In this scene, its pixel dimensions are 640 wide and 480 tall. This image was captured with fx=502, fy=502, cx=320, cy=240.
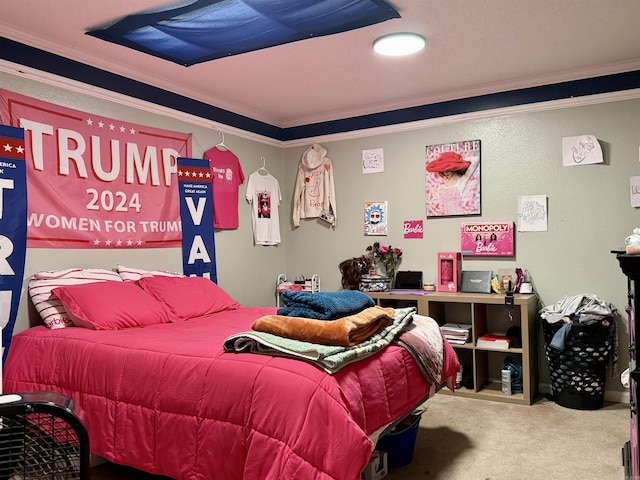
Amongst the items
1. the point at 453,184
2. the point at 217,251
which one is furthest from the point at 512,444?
the point at 217,251

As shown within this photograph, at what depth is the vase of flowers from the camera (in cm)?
455

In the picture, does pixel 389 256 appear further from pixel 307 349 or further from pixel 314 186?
pixel 307 349

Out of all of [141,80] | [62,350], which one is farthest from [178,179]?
[62,350]

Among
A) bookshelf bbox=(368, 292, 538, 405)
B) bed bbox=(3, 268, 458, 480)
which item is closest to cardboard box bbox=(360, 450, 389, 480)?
bed bbox=(3, 268, 458, 480)

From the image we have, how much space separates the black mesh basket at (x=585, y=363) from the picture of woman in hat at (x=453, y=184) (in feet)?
3.99

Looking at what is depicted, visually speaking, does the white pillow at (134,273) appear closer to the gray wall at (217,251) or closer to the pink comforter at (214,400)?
the gray wall at (217,251)

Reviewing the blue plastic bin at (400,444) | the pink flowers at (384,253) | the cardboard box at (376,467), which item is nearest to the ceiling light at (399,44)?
the pink flowers at (384,253)

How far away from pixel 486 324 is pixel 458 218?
916 millimetres

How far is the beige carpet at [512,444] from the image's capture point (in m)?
2.56

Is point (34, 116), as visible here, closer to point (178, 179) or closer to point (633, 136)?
point (178, 179)

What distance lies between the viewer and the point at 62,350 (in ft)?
8.32

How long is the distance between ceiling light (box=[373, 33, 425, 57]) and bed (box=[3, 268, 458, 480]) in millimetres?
1871

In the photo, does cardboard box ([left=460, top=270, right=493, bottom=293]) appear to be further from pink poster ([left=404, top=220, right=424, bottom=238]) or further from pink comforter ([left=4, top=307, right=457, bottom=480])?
pink comforter ([left=4, top=307, right=457, bottom=480])

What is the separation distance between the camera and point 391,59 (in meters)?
3.48
